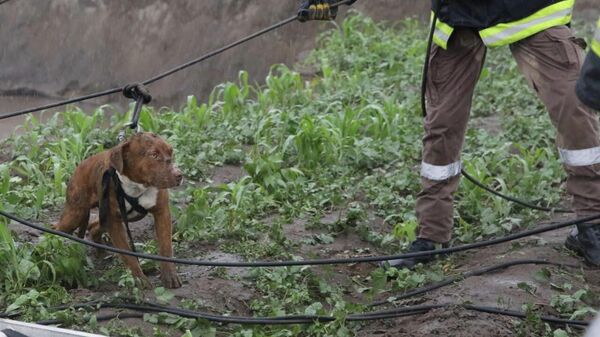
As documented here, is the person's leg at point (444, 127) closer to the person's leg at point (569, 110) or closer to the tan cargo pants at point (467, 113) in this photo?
the tan cargo pants at point (467, 113)

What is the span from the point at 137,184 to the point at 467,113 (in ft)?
6.10

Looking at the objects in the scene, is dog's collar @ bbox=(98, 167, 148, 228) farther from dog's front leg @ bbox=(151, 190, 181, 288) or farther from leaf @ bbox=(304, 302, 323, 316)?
leaf @ bbox=(304, 302, 323, 316)

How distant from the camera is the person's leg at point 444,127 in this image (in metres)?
5.87

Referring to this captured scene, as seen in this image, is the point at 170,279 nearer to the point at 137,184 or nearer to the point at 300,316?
the point at 137,184

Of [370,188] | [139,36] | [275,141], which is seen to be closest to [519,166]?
[370,188]

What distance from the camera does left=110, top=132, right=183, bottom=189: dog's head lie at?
210 inches

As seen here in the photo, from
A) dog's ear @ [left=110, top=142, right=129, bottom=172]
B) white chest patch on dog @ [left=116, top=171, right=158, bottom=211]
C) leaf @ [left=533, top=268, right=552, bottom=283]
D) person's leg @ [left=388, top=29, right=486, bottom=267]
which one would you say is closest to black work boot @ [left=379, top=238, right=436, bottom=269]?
person's leg @ [left=388, top=29, right=486, bottom=267]

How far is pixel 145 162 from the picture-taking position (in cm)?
532

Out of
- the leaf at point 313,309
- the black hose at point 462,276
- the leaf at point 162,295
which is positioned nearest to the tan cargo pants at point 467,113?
the black hose at point 462,276

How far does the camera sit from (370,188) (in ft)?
24.1

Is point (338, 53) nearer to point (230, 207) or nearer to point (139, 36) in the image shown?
point (139, 36)

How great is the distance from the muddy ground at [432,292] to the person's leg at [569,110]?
14.1 inches

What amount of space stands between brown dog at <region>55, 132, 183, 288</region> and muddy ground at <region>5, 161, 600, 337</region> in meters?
0.25

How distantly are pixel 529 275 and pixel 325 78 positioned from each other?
5.05 meters
